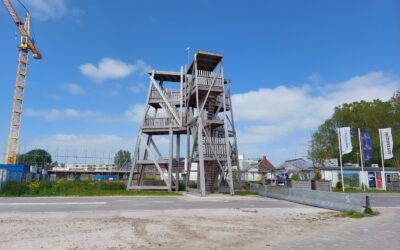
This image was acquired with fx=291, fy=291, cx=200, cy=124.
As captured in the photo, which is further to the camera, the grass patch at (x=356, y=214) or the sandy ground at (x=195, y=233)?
the grass patch at (x=356, y=214)

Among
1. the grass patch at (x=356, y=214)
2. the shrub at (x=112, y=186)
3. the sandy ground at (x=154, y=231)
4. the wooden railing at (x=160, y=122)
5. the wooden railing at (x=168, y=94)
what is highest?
the wooden railing at (x=168, y=94)

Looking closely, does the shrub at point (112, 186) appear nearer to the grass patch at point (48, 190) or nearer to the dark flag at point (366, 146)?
the grass patch at point (48, 190)

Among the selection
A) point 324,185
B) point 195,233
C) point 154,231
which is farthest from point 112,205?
point 324,185

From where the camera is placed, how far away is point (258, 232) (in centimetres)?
820

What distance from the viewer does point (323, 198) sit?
15.1m

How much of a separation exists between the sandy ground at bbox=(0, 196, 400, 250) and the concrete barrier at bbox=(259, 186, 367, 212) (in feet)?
6.44

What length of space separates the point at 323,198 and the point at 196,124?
11.4 meters

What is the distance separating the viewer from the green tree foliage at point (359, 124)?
48656mm

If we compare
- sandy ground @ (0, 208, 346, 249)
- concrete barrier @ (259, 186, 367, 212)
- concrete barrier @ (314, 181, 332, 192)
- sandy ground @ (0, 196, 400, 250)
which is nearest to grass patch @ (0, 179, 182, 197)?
concrete barrier @ (259, 186, 367, 212)

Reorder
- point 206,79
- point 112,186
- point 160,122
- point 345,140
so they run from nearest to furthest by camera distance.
→ 1. point 206,79
2. point 112,186
3. point 160,122
4. point 345,140

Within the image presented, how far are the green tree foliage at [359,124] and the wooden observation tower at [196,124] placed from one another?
28.7 meters

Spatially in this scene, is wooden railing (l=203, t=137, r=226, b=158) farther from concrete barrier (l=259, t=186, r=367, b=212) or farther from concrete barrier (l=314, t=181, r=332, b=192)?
concrete barrier (l=314, t=181, r=332, b=192)

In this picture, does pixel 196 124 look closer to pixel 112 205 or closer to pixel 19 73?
pixel 112 205

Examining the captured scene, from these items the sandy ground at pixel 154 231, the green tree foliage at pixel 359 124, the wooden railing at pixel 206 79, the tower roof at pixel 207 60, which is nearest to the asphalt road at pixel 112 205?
the sandy ground at pixel 154 231
